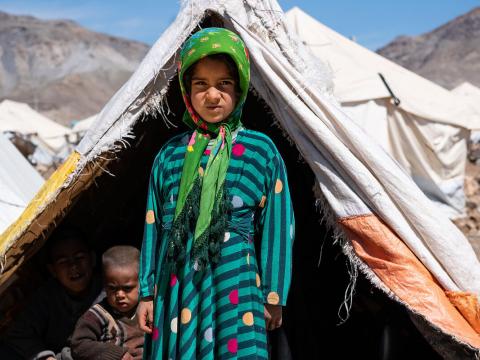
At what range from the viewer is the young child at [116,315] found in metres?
3.03

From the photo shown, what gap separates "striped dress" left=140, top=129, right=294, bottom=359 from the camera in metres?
2.36

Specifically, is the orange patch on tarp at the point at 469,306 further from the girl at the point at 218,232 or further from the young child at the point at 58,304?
the young child at the point at 58,304

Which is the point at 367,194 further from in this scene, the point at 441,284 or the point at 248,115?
the point at 248,115

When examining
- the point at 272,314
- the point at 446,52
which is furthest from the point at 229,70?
the point at 446,52

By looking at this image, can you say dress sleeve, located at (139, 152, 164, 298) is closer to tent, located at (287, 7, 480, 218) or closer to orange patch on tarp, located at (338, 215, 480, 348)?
orange patch on tarp, located at (338, 215, 480, 348)

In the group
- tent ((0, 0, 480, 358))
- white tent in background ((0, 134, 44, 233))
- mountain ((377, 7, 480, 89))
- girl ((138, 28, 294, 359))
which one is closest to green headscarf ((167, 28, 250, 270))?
girl ((138, 28, 294, 359))

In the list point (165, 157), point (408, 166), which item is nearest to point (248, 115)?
point (165, 157)

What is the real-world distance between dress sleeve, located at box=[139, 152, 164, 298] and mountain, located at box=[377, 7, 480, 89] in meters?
58.5

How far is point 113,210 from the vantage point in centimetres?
399

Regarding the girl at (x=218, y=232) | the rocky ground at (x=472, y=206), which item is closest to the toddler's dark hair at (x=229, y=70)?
the girl at (x=218, y=232)

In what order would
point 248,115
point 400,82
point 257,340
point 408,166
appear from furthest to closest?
point 400,82 → point 408,166 → point 248,115 → point 257,340

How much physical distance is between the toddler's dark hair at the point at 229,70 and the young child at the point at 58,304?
1221mm

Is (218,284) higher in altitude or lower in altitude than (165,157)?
lower

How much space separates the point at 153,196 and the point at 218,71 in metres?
0.48
